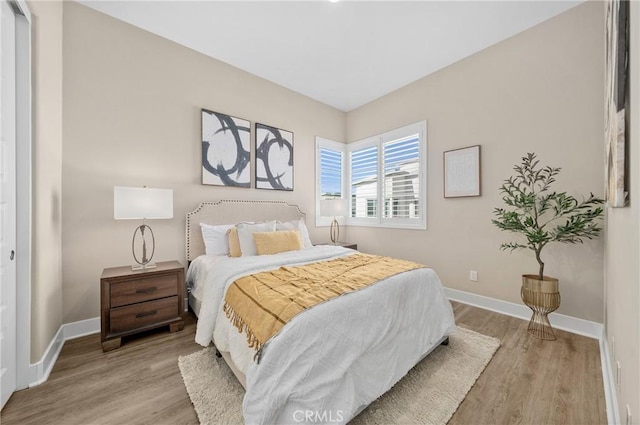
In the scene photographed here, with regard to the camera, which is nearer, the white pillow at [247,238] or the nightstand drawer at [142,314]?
the nightstand drawer at [142,314]

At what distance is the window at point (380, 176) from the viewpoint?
12.3 feet

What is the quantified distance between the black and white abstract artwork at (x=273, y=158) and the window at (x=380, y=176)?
660 mm

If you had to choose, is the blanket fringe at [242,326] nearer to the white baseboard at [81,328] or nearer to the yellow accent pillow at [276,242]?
the yellow accent pillow at [276,242]

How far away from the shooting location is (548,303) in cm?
229

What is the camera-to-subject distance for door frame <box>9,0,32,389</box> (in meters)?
1.66

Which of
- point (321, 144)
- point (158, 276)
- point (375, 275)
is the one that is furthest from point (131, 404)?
point (321, 144)

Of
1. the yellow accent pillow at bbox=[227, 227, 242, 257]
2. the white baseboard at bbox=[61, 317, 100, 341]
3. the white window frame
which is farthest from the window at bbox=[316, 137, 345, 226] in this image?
the white baseboard at bbox=[61, 317, 100, 341]

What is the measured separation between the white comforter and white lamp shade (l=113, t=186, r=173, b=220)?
0.82 m

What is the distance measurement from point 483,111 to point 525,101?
408 mm

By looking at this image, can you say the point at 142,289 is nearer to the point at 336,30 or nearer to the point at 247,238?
the point at 247,238

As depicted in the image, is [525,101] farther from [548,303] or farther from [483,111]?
[548,303]

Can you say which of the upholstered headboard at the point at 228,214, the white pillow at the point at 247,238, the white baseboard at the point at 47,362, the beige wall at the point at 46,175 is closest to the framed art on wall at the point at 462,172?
the upholstered headboard at the point at 228,214

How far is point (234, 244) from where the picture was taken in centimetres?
289

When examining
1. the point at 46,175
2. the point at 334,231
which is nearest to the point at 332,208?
the point at 334,231
